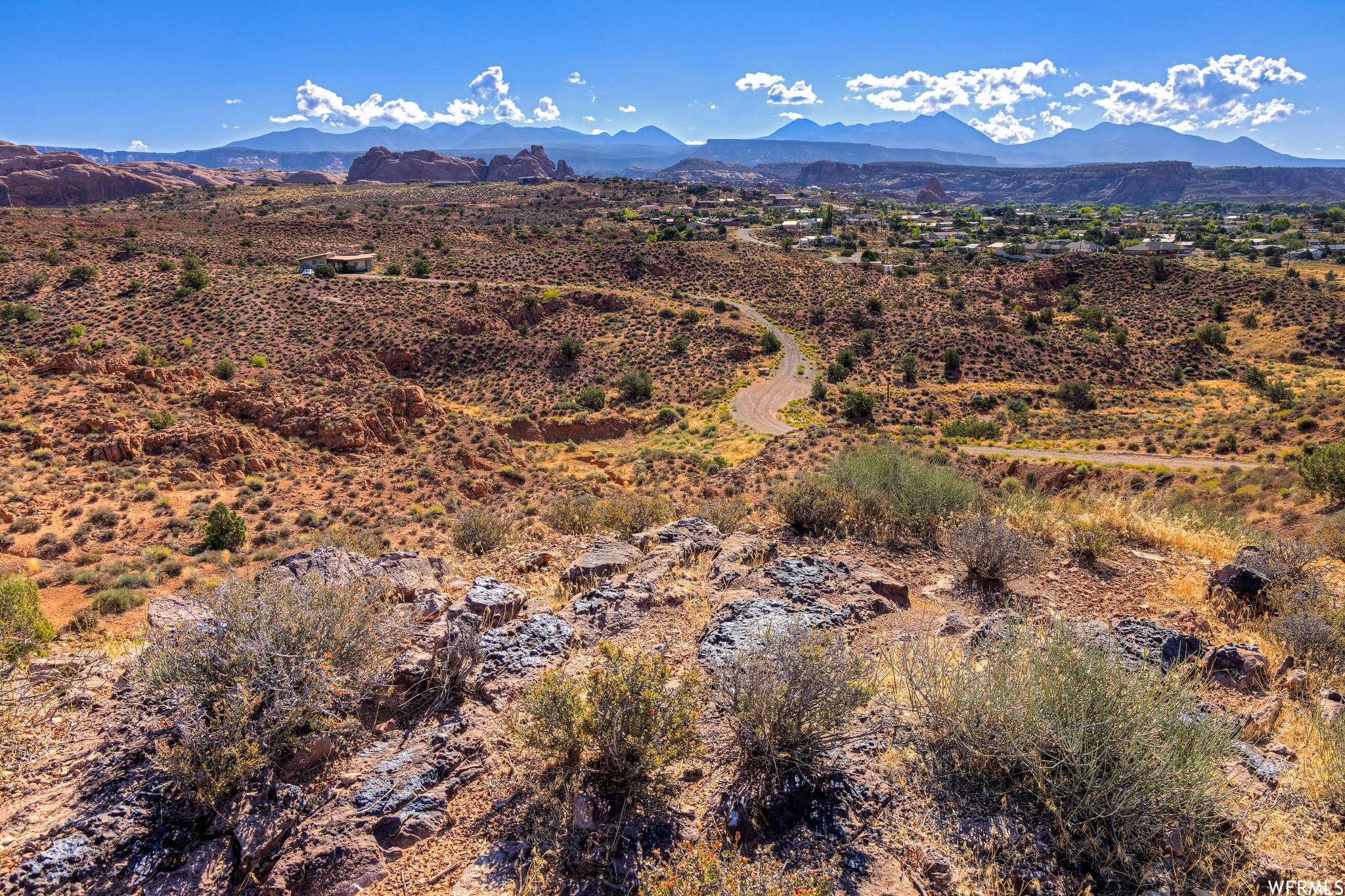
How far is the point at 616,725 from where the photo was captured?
4.02m

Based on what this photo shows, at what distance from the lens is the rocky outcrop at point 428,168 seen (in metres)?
171

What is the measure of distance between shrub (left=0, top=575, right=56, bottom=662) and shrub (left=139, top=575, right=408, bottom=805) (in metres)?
2.07

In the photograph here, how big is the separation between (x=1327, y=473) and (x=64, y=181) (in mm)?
161289

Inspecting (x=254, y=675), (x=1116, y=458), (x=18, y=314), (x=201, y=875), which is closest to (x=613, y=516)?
(x=254, y=675)

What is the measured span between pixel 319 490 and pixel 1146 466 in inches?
1254

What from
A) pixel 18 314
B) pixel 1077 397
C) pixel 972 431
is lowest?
pixel 972 431

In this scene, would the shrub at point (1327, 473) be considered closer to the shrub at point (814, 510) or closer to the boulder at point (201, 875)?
the shrub at point (814, 510)

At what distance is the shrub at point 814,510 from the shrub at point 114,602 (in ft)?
36.4

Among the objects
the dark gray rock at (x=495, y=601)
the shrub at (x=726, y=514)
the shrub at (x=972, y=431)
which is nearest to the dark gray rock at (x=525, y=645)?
the dark gray rock at (x=495, y=601)

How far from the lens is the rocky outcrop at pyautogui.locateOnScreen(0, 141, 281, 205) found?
4048 inches

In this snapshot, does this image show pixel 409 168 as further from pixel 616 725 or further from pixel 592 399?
pixel 616 725

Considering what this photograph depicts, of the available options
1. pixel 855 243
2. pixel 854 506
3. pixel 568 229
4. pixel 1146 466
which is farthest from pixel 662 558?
pixel 855 243

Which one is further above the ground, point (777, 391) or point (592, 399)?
point (592, 399)

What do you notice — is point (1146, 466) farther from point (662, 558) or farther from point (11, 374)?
point (11, 374)
